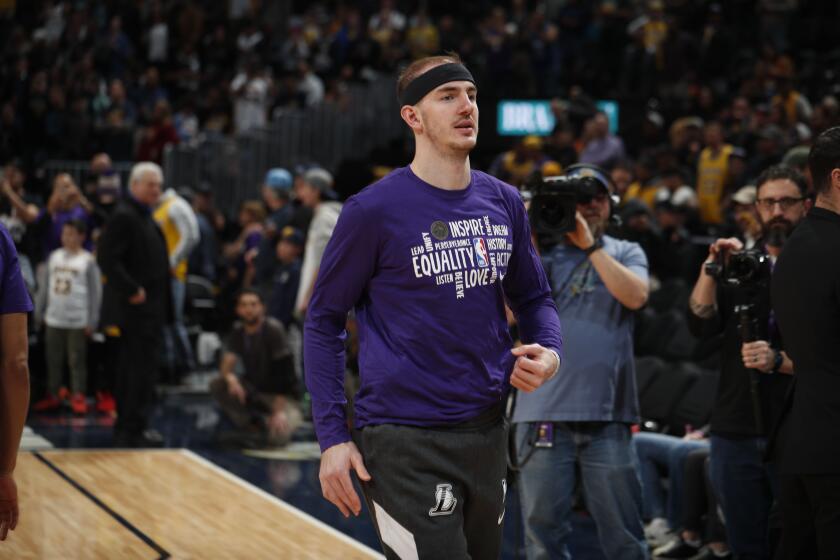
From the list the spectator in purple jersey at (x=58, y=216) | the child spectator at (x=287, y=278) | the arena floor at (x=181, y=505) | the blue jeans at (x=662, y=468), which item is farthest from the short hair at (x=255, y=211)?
the blue jeans at (x=662, y=468)

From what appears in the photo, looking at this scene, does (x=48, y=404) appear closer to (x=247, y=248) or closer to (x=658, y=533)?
(x=247, y=248)

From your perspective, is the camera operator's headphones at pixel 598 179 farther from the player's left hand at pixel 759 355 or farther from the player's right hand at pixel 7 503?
the player's right hand at pixel 7 503

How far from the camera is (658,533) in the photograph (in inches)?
280

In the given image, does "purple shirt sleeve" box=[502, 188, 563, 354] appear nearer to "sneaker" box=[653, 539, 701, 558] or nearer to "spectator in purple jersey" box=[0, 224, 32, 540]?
"spectator in purple jersey" box=[0, 224, 32, 540]

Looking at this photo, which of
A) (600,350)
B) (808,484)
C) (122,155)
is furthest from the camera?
(122,155)

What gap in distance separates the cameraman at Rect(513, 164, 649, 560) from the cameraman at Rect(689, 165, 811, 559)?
465 mm

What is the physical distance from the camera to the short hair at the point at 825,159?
14.1 feet

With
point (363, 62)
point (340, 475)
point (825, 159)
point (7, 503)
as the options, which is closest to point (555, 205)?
point (825, 159)

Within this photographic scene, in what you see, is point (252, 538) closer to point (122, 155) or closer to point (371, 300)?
point (371, 300)

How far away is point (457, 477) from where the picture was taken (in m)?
3.66

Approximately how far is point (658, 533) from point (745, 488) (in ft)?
4.61

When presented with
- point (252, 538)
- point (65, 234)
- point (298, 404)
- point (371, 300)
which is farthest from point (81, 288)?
point (371, 300)

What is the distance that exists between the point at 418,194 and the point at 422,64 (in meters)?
0.39

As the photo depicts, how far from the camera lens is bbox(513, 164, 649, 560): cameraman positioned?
17.0 feet
